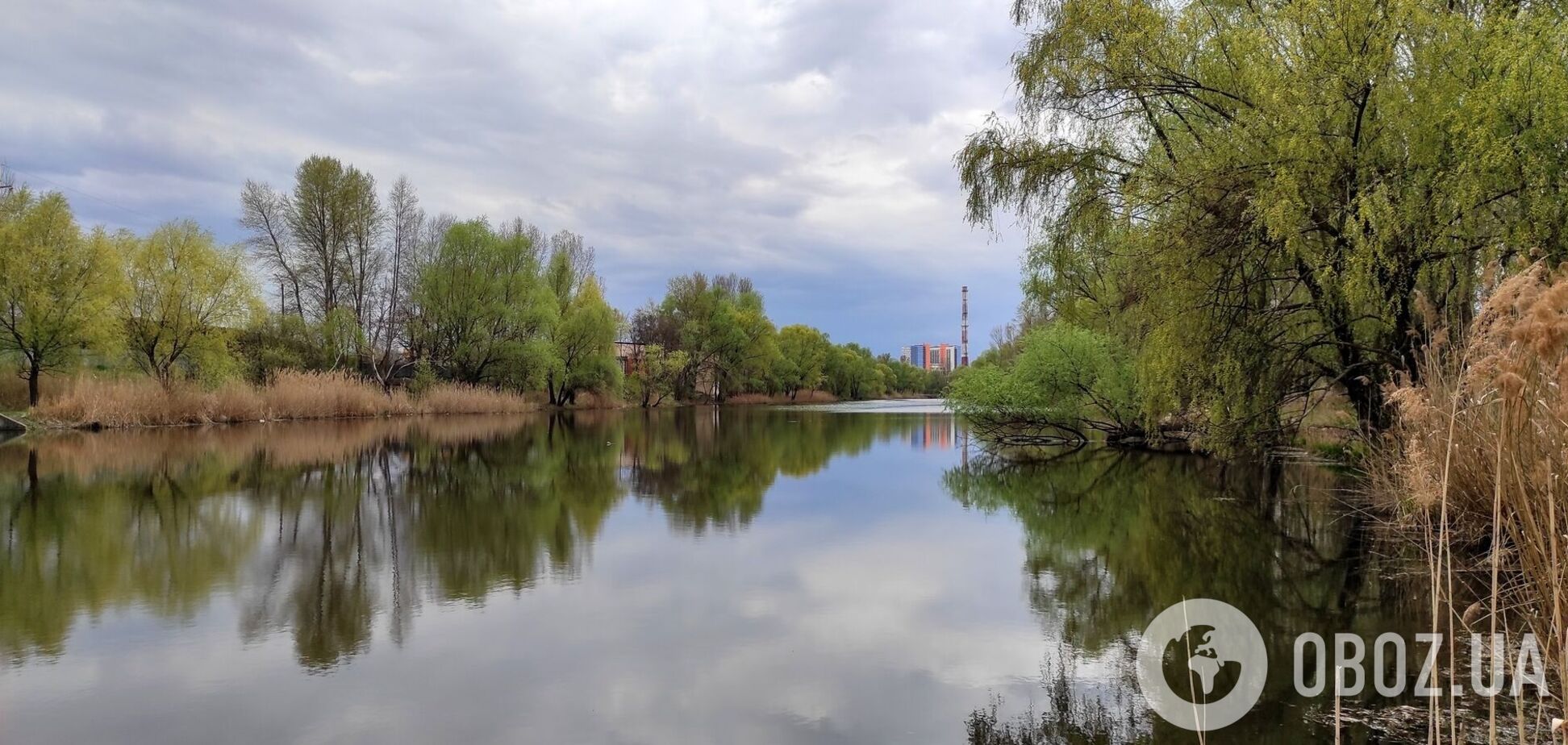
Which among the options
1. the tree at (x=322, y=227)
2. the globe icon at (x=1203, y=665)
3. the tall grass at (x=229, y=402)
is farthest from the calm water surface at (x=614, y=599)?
the tree at (x=322, y=227)

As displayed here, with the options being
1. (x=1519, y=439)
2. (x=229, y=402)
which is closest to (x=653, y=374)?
(x=229, y=402)

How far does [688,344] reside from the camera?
6091 cm

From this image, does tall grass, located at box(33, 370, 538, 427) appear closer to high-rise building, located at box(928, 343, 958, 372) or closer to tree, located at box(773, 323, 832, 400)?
tree, located at box(773, 323, 832, 400)

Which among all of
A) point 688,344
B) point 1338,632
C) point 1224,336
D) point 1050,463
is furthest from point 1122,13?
point 688,344


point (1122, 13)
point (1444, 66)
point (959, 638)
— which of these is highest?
point (1122, 13)

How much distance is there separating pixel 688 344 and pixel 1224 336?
171 feet

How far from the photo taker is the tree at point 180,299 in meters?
26.3

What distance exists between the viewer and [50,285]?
24.1 metres

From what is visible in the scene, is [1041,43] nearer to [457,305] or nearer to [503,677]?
[503,677]

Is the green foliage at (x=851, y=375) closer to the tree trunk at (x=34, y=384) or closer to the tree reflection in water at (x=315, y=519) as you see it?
the tree reflection in water at (x=315, y=519)

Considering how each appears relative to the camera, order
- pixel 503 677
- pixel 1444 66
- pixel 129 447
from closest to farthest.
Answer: pixel 503 677 < pixel 1444 66 < pixel 129 447

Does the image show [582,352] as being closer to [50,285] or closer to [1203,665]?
[50,285]

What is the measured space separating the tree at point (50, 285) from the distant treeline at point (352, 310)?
0.05 m
